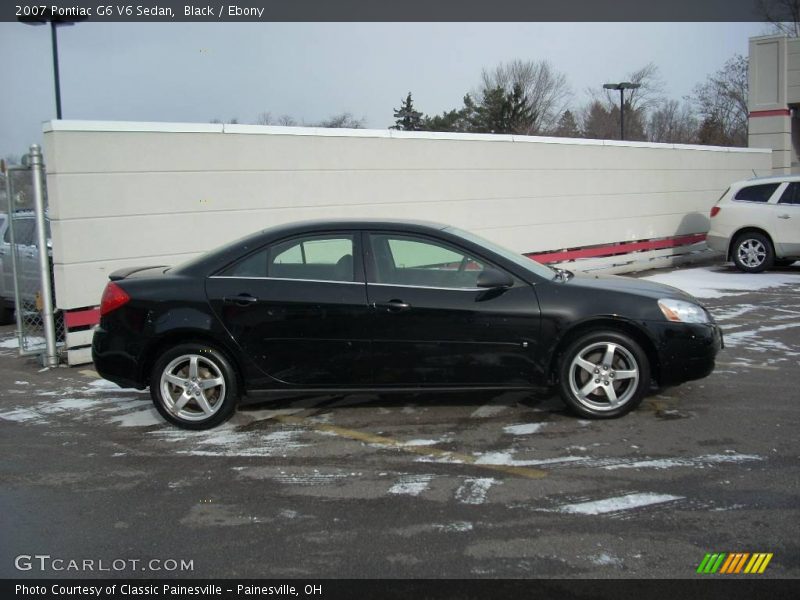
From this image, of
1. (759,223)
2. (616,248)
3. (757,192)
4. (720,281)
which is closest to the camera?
(720,281)

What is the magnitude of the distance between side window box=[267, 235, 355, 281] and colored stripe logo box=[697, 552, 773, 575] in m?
3.11

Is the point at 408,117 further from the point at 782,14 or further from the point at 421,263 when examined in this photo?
the point at 421,263

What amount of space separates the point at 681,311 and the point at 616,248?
9.57m

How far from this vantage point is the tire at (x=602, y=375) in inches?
212

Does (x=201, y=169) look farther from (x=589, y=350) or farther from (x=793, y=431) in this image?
(x=793, y=431)

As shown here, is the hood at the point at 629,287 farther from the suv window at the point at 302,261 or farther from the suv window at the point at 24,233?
the suv window at the point at 24,233

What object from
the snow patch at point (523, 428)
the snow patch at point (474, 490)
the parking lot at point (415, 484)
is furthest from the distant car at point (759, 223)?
the snow patch at point (474, 490)

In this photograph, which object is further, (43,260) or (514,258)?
(43,260)

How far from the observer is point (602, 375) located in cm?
543

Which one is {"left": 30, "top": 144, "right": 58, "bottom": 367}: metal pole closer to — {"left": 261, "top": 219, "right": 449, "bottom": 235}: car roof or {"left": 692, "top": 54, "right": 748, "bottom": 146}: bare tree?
{"left": 261, "top": 219, "right": 449, "bottom": 235}: car roof

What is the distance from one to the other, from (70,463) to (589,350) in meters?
3.70

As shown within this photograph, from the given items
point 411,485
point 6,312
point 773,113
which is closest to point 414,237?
point 411,485

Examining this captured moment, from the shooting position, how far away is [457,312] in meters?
5.38

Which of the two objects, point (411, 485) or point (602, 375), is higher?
point (602, 375)
